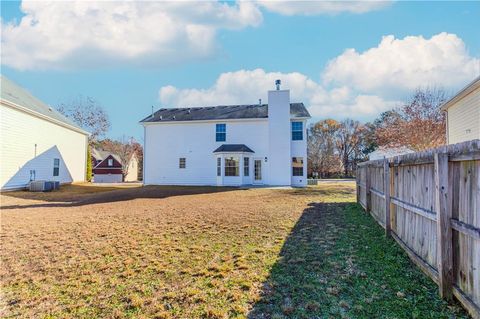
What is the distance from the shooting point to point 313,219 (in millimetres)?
7680

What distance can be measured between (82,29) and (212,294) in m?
14.4

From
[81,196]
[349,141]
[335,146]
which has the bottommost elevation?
[81,196]

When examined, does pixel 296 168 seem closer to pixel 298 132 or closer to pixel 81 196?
pixel 298 132

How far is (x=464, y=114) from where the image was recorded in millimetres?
12172

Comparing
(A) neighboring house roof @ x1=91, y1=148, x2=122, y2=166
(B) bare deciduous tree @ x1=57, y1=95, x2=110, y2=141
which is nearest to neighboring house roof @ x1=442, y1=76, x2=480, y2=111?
(B) bare deciduous tree @ x1=57, y1=95, x2=110, y2=141

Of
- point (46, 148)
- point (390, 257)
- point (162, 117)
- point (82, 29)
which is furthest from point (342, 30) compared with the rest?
point (46, 148)

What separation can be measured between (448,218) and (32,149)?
21678 millimetres

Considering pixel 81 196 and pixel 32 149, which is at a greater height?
pixel 32 149

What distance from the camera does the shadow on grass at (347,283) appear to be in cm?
284

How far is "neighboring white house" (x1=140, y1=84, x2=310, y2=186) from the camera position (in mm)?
21250

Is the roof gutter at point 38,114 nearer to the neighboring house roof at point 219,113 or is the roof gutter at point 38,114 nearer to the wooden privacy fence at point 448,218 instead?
the neighboring house roof at point 219,113

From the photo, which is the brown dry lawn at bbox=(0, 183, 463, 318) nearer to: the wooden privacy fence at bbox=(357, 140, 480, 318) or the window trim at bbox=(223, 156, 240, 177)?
the wooden privacy fence at bbox=(357, 140, 480, 318)

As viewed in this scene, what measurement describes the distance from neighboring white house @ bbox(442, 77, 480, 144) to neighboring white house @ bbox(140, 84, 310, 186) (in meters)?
9.24

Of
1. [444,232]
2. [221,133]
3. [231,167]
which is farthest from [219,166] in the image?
[444,232]
